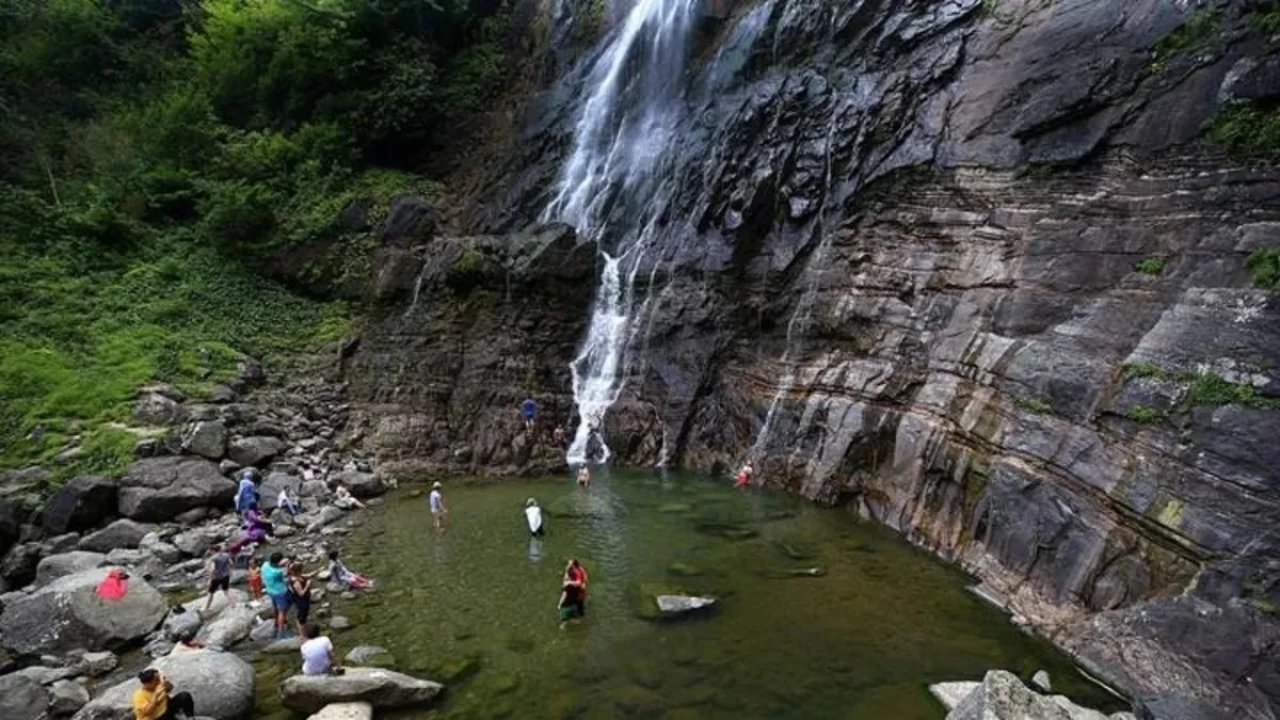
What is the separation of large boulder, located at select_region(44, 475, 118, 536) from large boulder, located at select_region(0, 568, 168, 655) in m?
4.71

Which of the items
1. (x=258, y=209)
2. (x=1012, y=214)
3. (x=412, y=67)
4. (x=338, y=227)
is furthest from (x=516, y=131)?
(x=1012, y=214)

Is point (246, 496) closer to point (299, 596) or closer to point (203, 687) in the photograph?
point (299, 596)

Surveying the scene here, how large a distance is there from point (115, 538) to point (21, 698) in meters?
7.48

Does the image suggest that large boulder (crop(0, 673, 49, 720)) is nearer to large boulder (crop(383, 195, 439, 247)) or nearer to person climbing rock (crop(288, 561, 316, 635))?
person climbing rock (crop(288, 561, 316, 635))

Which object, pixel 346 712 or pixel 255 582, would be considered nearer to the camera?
pixel 346 712

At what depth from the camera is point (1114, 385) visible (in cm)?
1302

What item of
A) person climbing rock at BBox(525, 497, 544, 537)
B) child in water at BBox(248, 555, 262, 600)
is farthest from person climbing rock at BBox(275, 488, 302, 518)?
person climbing rock at BBox(525, 497, 544, 537)

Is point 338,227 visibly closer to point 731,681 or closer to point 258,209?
point 258,209

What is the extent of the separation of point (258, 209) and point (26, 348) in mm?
11043

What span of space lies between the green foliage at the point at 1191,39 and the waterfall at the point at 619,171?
52.8 feet

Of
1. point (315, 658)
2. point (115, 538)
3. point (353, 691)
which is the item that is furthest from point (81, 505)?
point (353, 691)

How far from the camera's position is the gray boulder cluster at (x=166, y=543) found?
10445 millimetres

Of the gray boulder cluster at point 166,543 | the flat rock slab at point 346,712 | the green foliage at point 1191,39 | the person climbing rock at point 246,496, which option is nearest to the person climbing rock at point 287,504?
the gray boulder cluster at point 166,543

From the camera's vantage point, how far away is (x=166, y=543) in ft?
54.9
